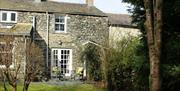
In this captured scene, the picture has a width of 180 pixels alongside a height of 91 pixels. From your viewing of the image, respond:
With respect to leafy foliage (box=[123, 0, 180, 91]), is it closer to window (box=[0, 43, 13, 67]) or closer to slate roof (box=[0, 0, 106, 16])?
window (box=[0, 43, 13, 67])

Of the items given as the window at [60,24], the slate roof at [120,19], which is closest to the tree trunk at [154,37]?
the window at [60,24]

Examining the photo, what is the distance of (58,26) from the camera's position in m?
39.4

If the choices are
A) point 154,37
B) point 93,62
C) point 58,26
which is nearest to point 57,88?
point 93,62

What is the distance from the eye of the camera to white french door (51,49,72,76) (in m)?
38.5

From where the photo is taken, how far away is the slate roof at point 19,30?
3234 centimetres

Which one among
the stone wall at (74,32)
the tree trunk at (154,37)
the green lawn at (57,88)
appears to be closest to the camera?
the tree trunk at (154,37)

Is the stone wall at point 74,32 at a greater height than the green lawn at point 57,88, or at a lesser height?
greater

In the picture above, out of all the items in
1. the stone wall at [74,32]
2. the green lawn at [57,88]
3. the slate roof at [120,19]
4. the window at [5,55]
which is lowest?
the green lawn at [57,88]

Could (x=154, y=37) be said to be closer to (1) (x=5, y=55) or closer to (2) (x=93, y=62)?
(1) (x=5, y=55)

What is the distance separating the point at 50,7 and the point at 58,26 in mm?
2016

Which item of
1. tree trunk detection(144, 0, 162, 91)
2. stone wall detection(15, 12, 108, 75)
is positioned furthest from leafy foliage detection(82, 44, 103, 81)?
tree trunk detection(144, 0, 162, 91)

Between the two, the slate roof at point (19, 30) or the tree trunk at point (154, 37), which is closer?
the tree trunk at point (154, 37)

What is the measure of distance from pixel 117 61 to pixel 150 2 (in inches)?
670

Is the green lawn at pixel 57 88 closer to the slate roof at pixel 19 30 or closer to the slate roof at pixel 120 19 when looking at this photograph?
the slate roof at pixel 19 30
